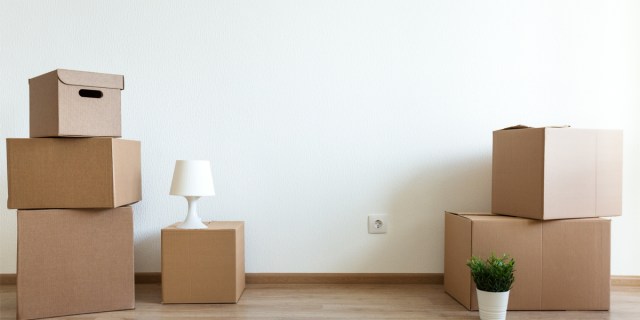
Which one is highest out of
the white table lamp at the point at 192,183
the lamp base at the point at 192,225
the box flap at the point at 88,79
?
the box flap at the point at 88,79

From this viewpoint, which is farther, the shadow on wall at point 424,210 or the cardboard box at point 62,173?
the shadow on wall at point 424,210

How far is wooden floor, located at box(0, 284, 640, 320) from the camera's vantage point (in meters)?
1.75

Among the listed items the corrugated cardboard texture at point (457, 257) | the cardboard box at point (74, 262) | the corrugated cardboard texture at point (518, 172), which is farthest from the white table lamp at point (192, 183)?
the corrugated cardboard texture at point (518, 172)

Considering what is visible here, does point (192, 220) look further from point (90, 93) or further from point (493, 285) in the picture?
point (493, 285)

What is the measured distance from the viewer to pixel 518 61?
2.21m

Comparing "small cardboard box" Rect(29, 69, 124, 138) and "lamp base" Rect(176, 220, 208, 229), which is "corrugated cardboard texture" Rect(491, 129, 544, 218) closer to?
"lamp base" Rect(176, 220, 208, 229)

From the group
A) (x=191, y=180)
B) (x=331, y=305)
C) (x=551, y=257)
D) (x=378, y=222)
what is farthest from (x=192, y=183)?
(x=551, y=257)

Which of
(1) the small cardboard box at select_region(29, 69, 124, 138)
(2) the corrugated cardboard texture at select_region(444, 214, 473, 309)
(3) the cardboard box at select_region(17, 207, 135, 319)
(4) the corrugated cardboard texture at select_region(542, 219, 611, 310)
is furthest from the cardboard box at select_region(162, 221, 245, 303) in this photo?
(4) the corrugated cardboard texture at select_region(542, 219, 611, 310)

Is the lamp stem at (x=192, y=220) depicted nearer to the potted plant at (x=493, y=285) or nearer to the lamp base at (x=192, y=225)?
the lamp base at (x=192, y=225)

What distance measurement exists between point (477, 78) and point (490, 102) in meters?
0.12

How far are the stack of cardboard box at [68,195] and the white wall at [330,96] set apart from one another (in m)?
0.42

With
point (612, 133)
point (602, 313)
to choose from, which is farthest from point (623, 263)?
point (612, 133)

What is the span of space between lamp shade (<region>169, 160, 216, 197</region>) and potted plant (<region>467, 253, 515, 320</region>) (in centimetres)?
102

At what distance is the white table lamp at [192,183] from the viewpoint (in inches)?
74.3
